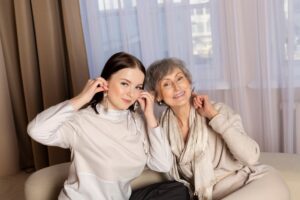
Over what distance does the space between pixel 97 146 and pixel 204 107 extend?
0.46 metres

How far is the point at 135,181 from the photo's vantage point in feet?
5.52

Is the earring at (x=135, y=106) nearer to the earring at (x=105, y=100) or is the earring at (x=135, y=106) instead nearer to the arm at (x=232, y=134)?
the earring at (x=105, y=100)

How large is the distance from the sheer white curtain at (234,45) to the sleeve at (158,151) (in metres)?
0.76

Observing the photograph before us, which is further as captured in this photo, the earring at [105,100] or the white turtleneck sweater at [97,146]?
the earring at [105,100]

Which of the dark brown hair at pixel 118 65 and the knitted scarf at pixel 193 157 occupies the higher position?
the dark brown hair at pixel 118 65

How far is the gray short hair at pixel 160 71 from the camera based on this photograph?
154 centimetres

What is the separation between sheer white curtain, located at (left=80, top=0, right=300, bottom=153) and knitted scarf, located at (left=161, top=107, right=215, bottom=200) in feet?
2.05

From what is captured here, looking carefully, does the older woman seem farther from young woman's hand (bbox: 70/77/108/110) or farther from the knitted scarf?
young woman's hand (bbox: 70/77/108/110)

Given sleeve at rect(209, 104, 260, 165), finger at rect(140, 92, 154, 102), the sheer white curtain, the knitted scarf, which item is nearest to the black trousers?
the knitted scarf

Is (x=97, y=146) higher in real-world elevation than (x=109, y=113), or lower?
lower

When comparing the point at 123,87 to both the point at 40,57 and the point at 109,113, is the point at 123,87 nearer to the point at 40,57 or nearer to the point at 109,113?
the point at 109,113

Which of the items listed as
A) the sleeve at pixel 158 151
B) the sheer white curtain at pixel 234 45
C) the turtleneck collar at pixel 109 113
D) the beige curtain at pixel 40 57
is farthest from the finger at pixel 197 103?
the beige curtain at pixel 40 57

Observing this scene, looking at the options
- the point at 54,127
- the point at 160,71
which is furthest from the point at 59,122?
the point at 160,71

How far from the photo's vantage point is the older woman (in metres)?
1.45
